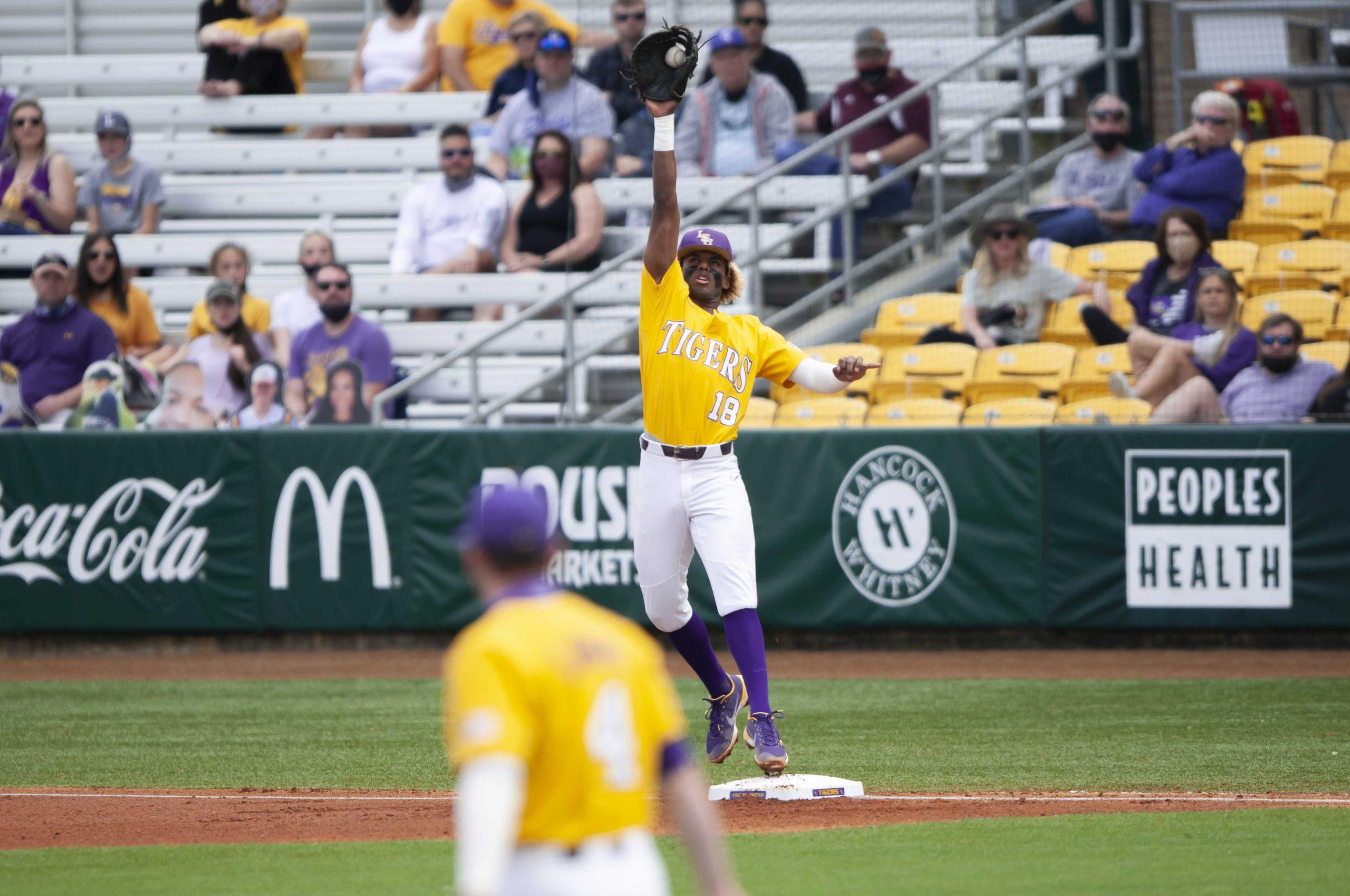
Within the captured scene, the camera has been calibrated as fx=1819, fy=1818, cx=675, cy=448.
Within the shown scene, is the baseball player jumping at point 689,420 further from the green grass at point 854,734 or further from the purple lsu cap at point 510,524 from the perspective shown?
the purple lsu cap at point 510,524

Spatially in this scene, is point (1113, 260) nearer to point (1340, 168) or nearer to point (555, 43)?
point (1340, 168)

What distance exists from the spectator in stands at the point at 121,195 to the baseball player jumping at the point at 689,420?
36.1 ft

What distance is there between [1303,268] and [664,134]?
8133 mm

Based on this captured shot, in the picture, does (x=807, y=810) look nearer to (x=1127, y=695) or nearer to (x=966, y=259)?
(x=1127, y=695)

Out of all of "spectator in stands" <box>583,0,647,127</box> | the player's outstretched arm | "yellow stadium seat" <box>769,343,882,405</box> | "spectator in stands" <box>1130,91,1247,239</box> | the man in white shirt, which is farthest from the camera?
"spectator in stands" <box>583,0,647,127</box>

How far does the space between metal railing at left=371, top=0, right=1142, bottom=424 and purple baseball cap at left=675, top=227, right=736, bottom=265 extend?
6188 millimetres

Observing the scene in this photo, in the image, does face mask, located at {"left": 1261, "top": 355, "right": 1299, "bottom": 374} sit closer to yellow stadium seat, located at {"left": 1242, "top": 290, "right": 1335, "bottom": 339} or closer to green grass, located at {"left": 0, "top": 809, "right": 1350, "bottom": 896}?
yellow stadium seat, located at {"left": 1242, "top": 290, "right": 1335, "bottom": 339}

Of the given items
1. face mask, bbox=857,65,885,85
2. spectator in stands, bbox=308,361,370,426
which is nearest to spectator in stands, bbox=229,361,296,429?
spectator in stands, bbox=308,361,370,426

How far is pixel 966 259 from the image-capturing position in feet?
49.0

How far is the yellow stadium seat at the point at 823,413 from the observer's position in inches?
534

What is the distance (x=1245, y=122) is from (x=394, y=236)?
25.4 feet

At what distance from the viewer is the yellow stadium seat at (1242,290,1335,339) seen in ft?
43.1

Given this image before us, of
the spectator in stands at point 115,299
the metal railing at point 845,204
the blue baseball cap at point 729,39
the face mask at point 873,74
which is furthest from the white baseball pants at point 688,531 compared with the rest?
the face mask at point 873,74

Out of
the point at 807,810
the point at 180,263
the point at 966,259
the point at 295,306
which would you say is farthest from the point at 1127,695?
the point at 180,263
